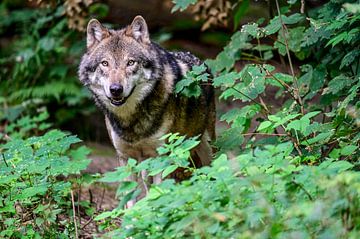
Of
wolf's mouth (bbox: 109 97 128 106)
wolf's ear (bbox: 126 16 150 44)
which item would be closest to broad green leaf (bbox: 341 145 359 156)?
wolf's mouth (bbox: 109 97 128 106)

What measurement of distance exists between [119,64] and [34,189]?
1.56 m

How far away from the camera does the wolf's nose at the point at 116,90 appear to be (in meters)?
6.47

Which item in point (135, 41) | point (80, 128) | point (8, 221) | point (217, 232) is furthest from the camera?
point (80, 128)

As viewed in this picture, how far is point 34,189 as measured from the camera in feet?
18.5

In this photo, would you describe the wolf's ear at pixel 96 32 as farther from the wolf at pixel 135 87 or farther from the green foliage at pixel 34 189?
the green foliage at pixel 34 189

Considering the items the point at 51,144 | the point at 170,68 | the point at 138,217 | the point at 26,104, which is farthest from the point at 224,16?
the point at 138,217

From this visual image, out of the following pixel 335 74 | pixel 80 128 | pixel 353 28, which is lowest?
pixel 80 128

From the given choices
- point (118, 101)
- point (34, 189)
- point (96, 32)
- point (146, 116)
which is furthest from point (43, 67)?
Result: point (34, 189)

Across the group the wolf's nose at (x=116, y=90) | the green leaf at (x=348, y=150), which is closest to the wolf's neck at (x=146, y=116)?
the wolf's nose at (x=116, y=90)

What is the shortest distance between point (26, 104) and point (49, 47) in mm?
872

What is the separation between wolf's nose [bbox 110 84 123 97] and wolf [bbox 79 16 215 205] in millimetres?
43

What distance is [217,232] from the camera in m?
4.06

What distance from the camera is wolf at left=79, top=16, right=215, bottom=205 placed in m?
6.69

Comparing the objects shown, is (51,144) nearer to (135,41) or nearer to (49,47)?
(135,41)
